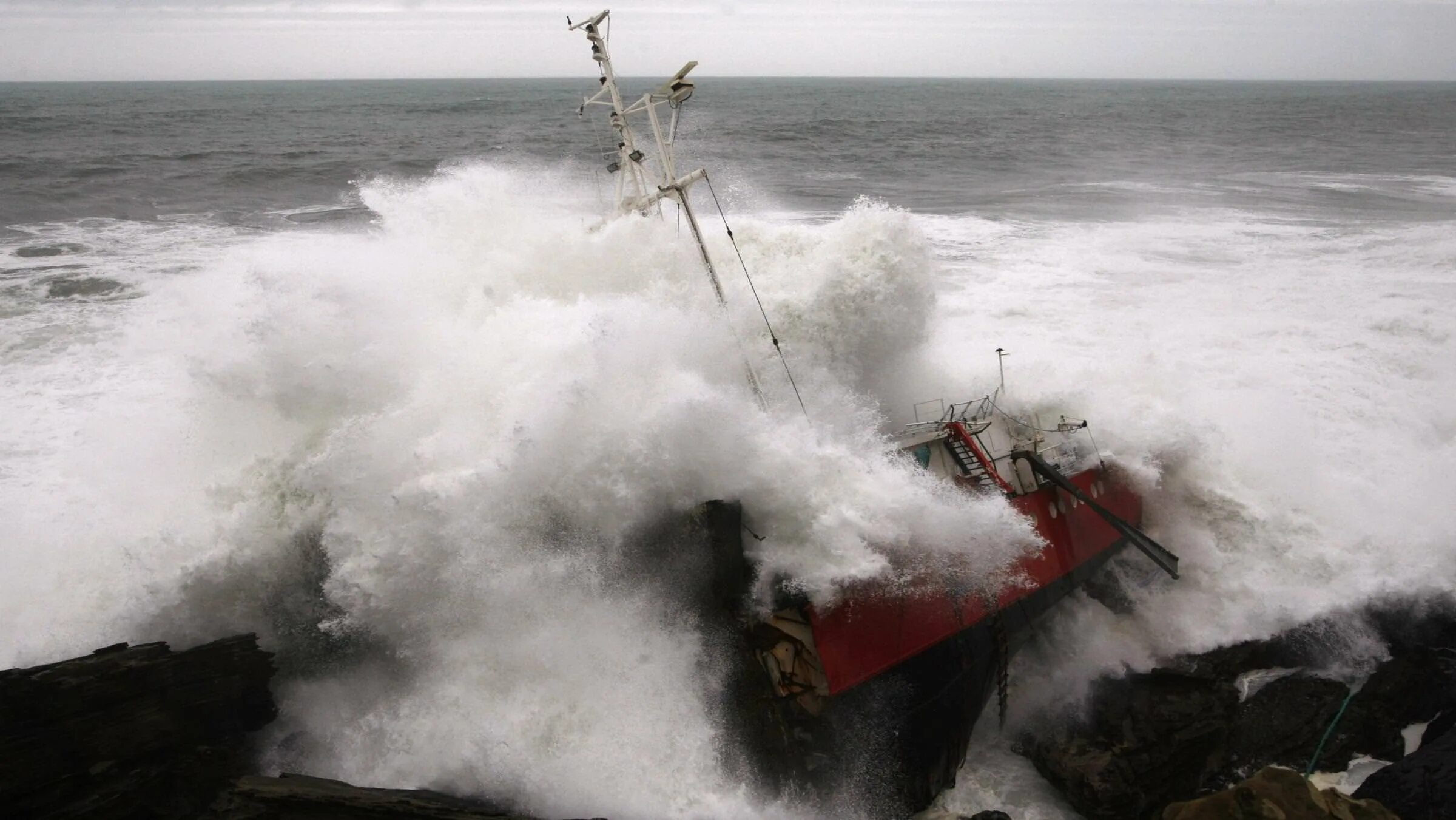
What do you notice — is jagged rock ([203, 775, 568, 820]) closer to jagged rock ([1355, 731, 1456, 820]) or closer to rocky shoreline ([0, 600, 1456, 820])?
rocky shoreline ([0, 600, 1456, 820])

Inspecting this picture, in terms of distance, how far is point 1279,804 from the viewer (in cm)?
596

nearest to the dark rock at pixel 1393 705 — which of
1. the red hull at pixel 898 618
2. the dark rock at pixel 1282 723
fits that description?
the dark rock at pixel 1282 723

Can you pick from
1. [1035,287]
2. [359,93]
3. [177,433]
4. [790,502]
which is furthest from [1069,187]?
[359,93]

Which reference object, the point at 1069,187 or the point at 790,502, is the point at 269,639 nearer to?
the point at 790,502

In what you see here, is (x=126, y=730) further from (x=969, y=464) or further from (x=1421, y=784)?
(x=1421, y=784)

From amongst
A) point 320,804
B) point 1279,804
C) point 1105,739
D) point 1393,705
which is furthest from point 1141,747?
point 320,804

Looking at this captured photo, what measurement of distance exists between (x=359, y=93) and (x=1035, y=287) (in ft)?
433

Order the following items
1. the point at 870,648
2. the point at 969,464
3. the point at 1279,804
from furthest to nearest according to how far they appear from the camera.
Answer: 1. the point at 969,464
2. the point at 870,648
3. the point at 1279,804

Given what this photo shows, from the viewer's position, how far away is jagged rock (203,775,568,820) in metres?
5.95

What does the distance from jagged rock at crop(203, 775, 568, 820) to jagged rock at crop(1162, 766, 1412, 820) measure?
5324 millimetres

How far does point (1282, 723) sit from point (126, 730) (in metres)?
10.5

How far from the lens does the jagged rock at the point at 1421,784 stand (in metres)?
6.71

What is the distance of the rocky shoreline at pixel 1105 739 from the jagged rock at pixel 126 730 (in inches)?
0.4

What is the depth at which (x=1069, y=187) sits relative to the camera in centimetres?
3128
